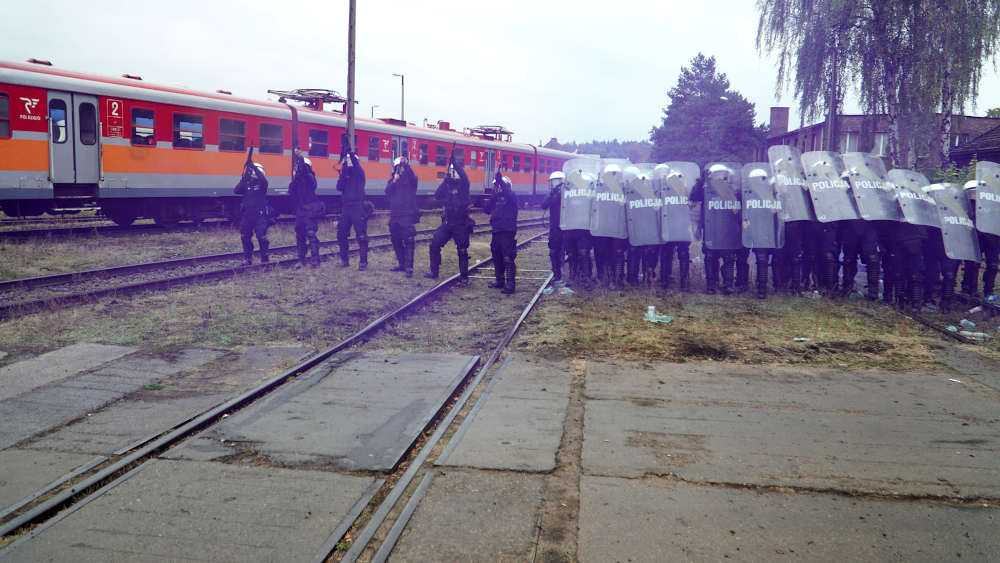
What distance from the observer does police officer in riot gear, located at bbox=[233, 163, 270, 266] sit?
36.6 feet

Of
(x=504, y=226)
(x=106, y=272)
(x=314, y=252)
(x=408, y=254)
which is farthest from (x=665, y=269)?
(x=106, y=272)

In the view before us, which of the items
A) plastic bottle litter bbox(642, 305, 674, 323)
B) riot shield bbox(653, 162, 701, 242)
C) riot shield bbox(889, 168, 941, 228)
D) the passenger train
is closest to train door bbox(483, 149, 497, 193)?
the passenger train

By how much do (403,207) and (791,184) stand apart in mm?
5846

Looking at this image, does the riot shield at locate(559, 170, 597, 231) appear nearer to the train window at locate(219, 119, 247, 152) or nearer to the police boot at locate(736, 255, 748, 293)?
the police boot at locate(736, 255, 748, 293)

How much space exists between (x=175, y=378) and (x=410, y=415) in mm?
2267

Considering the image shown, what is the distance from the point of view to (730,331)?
7.62 metres

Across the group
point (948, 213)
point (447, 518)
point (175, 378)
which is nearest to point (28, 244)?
point (175, 378)

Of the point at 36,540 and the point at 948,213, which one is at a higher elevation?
the point at 948,213

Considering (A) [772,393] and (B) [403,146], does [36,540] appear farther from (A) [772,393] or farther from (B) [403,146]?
(B) [403,146]

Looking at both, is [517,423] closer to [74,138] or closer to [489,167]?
[74,138]

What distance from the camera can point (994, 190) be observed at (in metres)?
9.52

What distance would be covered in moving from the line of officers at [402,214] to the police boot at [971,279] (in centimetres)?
641

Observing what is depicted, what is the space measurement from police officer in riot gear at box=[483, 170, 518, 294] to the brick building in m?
6.21

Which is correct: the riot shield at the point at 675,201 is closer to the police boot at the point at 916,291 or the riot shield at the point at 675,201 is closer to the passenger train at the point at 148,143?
the passenger train at the point at 148,143
